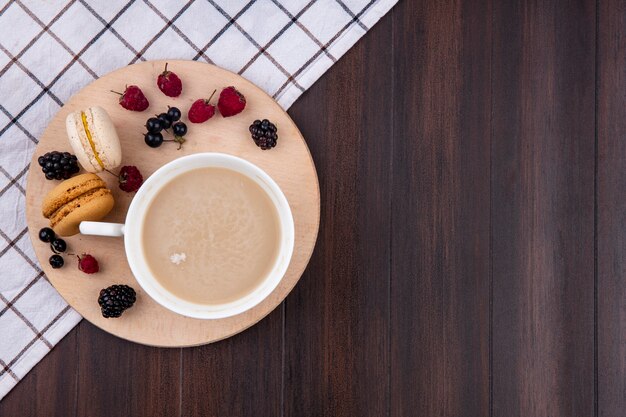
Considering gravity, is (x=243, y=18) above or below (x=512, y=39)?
below

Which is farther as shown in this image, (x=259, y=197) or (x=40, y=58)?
(x=40, y=58)

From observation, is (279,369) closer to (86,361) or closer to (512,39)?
(86,361)

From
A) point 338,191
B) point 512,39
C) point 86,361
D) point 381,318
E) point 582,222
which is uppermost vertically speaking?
point 512,39

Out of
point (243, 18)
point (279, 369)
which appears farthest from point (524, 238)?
point (243, 18)

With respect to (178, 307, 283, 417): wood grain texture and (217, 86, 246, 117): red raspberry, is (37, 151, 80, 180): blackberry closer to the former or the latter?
(217, 86, 246, 117): red raspberry

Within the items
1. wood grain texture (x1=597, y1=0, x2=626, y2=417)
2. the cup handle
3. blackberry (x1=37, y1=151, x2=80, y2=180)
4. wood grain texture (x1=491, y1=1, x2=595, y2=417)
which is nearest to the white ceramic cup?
the cup handle

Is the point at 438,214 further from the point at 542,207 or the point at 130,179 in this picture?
the point at 130,179

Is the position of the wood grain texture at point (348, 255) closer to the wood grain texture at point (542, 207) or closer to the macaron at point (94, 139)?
the wood grain texture at point (542, 207)
